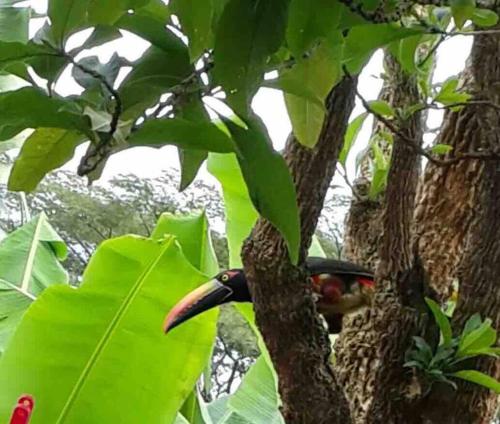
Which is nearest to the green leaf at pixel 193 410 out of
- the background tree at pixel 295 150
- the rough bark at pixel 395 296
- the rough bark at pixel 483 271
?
the background tree at pixel 295 150

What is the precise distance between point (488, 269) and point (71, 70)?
62 centimetres

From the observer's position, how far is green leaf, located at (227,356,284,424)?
1.32m

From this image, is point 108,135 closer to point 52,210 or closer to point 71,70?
point 71,70

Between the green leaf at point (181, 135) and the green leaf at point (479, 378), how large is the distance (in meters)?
0.60

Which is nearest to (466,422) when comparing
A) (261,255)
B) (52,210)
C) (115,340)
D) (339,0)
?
(261,255)

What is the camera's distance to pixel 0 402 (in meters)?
1.04

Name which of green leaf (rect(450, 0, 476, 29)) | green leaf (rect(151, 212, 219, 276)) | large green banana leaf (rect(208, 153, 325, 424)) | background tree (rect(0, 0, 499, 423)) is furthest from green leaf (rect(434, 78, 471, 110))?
green leaf (rect(151, 212, 219, 276))

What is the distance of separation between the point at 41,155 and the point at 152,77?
8 centimetres

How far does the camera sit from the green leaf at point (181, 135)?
33 cm

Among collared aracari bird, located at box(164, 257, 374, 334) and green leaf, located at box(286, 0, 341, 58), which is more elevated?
green leaf, located at box(286, 0, 341, 58)

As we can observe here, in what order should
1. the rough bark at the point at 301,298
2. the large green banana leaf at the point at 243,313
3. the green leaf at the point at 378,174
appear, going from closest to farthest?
the rough bark at the point at 301,298 < the green leaf at the point at 378,174 < the large green banana leaf at the point at 243,313

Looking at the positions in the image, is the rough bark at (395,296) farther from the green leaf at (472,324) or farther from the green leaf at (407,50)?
the green leaf at (407,50)

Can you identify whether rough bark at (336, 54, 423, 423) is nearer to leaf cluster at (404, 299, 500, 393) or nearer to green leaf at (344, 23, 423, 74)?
leaf cluster at (404, 299, 500, 393)

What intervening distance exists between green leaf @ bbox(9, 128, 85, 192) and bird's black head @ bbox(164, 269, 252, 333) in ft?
1.94
